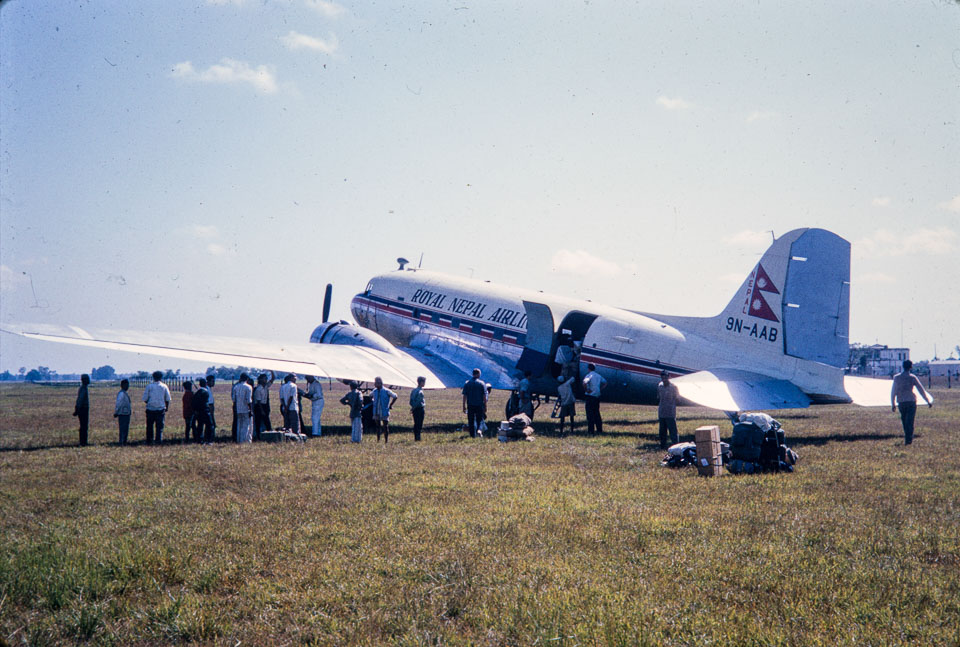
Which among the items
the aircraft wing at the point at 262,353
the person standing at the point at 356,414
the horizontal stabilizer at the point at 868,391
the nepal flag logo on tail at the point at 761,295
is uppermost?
the nepal flag logo on tail at the point at 761,295

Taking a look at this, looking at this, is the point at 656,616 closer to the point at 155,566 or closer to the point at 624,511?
the point at 624,511

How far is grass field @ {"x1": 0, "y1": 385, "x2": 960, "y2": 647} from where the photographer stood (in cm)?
446

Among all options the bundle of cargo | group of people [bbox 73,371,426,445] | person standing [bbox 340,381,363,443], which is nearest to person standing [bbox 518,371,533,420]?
group of people [bbox 73,371,426,445]

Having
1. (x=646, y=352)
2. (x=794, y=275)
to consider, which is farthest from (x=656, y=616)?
(x=646, y=352)

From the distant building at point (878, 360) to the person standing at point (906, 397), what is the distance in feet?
242

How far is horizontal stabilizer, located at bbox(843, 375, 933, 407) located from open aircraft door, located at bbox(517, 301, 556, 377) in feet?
23.9

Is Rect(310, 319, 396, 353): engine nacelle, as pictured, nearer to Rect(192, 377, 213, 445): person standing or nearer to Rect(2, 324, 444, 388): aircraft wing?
Rect(2, 324, 444, 388): aircraft wing

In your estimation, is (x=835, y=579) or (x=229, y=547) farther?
(x=229, y=547)

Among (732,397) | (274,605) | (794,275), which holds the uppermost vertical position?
(794,275)

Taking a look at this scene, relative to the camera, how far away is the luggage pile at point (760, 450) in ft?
33.9

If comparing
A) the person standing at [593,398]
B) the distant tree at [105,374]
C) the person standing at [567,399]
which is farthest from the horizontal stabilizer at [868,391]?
the distant tree at [105,374]

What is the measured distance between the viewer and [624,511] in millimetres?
7500

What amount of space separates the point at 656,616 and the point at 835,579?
1.66 m

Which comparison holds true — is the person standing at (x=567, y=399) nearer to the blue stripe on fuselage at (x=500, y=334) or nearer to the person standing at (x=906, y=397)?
the blue stripe on fuselage at (x=500, y=334)
